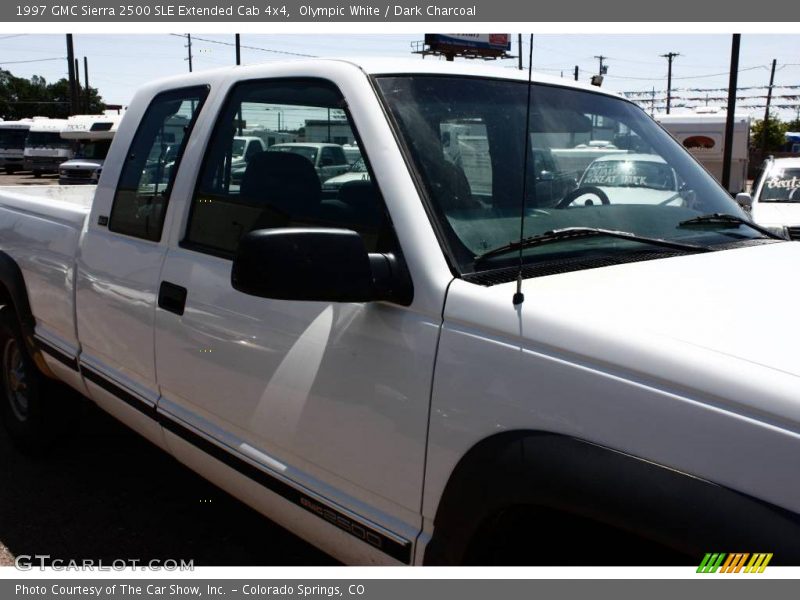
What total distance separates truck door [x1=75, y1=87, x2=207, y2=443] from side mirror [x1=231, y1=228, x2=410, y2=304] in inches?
46.2

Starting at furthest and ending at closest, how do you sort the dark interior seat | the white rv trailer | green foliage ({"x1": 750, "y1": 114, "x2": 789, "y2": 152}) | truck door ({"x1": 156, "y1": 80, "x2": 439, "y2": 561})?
green foliage ({"x1": 750, "y1": 114, "x2": 789, "y2": 152}), the white rv trailer, the dark interior seat, truck door ({"x1": 156, "y1": 80, "x2": 439, "y2": 561})

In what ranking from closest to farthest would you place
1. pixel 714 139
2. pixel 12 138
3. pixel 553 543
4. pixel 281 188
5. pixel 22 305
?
pixel 553 543 → pixel 281 188 → pixel 22 305 → pixel 714 139 → pixel 12 138

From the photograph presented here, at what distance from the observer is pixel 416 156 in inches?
89.4

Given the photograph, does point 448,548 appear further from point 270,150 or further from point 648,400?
point 270,150

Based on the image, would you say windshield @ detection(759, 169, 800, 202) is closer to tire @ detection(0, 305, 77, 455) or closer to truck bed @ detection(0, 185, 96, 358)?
truck bed @ detection(0, 185, 96, 358)

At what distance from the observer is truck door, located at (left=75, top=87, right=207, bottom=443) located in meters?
3.15

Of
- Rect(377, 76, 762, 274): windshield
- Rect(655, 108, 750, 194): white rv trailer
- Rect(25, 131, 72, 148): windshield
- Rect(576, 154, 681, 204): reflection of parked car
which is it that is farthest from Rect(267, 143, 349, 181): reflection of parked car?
Rect(25, 131, 72, 148): windshield

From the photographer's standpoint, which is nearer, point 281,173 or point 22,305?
point 281,173

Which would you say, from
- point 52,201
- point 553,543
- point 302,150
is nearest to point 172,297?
point 302,150

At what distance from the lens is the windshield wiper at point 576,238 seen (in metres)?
2.17

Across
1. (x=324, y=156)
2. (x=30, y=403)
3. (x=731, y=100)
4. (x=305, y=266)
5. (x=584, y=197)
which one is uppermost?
(x=731, y=100)

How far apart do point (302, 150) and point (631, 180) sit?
1.12 metres

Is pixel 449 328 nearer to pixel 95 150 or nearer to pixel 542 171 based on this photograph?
pixel 542 171
